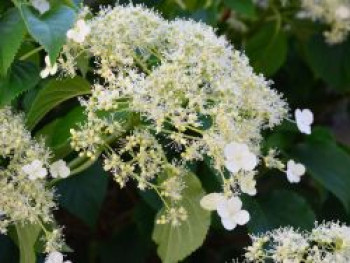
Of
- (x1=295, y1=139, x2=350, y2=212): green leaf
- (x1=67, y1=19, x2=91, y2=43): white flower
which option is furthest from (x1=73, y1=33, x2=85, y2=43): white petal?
(x1=295, y1=139, x2=350, y2=212): green leaf

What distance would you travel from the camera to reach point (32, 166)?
0.74 metres

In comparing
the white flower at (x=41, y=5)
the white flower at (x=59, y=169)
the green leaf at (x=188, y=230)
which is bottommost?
the green leaf at (x=188, y=230)

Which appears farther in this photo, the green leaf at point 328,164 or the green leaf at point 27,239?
the green leaf at point 328,164

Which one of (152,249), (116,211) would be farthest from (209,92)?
(116,211)

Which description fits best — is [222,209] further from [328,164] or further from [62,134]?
[328,164]

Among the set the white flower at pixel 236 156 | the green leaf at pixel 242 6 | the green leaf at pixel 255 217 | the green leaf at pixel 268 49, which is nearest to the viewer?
the white flower at pixel 236 156

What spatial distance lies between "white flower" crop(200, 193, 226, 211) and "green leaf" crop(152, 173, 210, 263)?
0.04 meters

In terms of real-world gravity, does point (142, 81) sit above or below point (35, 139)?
above

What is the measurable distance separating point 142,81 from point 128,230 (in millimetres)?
645

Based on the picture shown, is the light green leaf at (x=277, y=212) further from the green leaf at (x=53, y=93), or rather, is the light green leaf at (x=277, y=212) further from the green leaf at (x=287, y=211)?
the green leaf at (x=53, y=93)

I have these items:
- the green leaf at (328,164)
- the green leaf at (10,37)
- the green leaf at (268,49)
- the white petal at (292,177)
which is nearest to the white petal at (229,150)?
the white petal at (292,177)

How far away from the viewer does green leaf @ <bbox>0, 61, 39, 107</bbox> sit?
0.78 m

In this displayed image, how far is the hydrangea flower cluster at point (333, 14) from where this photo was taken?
4.50 feet

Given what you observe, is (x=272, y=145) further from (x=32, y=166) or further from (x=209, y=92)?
(x=32, y=166)
